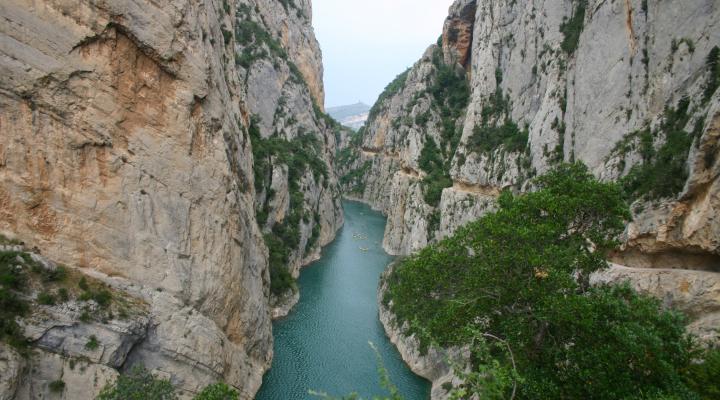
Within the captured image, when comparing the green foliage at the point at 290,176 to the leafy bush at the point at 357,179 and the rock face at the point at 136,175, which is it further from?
the leafy bush at the point at 357,179

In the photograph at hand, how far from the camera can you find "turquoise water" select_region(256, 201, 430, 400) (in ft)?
88.0

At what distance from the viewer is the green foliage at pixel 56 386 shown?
15.0 m

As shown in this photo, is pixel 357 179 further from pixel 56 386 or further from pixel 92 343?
pixel 56 386

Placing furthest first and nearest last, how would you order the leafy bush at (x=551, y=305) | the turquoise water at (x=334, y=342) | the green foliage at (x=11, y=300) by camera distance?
the turquoise water at (x=334, y=342)
the green foliage at (x=11, y=300)
the leafy bush at (x=551, y=305)

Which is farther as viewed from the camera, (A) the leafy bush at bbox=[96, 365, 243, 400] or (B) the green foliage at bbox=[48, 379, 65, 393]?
(B) the green foliage at bbox=[48, 379, 65, 393]

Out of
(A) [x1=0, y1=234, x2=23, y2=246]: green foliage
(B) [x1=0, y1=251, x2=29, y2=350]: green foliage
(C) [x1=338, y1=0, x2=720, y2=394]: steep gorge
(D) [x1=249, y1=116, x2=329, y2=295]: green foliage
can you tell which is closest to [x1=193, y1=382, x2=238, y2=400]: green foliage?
(B) [x1=0, y1=251, x2=29, y2=350]: green foliage

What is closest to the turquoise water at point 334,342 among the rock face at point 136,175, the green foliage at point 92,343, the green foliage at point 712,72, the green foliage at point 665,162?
the rock face at point 136,175

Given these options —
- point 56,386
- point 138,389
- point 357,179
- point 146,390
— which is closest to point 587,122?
point 146,390

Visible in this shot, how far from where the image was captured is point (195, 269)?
2052cm

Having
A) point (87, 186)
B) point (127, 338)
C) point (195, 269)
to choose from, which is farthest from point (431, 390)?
point (87, 186)

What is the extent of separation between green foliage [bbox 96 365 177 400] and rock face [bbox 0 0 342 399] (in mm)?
1539

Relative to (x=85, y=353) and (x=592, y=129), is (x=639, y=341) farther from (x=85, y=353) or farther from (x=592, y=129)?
(x=592, y=129)

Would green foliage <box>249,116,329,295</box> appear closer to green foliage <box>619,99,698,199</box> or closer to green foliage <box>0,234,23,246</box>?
green foliage <box>0,234,23,246</box>

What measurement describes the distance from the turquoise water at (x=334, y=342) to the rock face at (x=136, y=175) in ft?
11.2
